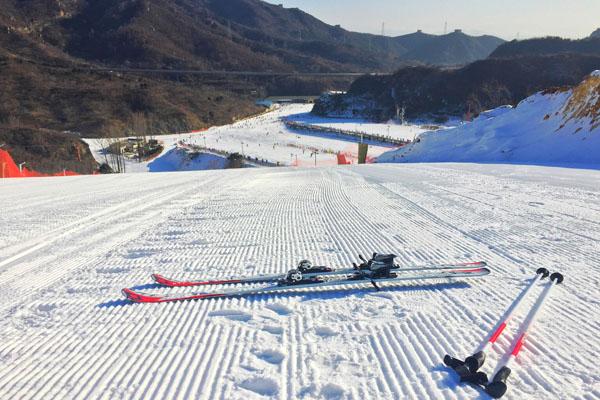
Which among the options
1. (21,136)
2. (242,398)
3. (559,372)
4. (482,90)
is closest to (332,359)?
(242,398)

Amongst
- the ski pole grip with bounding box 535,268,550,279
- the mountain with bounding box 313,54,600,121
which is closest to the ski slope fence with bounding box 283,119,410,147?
the mountain with bounding box 313,54,600,121

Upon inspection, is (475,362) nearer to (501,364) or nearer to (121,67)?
(501,364)

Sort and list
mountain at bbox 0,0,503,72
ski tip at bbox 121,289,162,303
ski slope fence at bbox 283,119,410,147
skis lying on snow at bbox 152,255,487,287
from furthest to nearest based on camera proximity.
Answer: mountain at bbox 0,0,503,72 → ski slope fence at bbox 283,119,410,147 → skis lying on snow at bbox 152,255,487,287 → ski tip at bbox 121,289,162,303

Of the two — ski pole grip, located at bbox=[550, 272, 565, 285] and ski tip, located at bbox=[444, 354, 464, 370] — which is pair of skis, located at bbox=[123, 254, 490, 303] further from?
ski tip, located at bbox=[444, 354, 464, 370]

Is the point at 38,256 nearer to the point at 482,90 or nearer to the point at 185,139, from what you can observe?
the point at 185,139

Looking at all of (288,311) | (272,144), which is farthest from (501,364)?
(272,144)

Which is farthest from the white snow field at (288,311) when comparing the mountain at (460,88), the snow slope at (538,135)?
the mountain at (460,88)
